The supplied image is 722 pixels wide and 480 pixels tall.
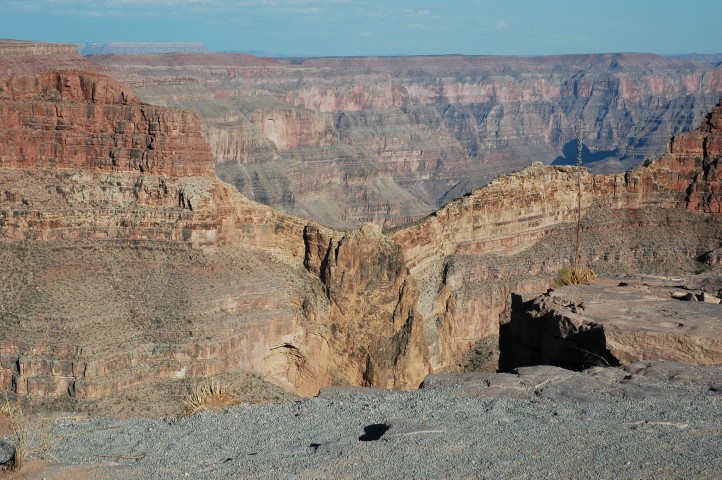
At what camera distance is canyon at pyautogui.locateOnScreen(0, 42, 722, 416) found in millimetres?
37906

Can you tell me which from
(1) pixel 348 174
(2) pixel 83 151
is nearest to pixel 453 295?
(2) pixel 83 151

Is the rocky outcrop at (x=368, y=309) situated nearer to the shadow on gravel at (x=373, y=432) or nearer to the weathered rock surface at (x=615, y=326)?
the weathered rock surface at (x=615, y=326)

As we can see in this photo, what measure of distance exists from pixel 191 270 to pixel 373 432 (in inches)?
1006

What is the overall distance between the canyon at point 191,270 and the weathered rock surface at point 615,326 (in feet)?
25.5

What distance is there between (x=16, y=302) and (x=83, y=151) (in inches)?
344

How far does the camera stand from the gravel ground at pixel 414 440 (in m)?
15.2

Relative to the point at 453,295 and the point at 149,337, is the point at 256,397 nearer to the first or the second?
the point at 149,337

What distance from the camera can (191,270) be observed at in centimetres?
4178

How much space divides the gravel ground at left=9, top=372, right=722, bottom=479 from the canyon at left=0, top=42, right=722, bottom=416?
18384 millimetres

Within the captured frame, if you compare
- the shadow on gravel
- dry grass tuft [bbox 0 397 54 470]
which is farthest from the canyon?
the shadow on gravel

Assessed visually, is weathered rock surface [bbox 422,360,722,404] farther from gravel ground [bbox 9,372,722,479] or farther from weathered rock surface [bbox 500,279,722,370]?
weathered rock surface [bbox 500,279,722,370]

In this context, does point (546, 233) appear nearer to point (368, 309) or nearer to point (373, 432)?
point (368, 309)

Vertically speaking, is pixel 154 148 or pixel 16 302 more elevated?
pixel 154 148

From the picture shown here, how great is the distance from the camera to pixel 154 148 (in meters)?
44.3
